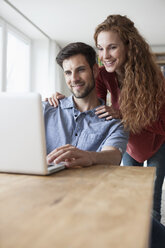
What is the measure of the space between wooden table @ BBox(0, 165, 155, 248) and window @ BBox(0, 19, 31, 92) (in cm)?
315

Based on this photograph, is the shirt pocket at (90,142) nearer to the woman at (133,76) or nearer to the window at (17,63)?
the woman at (133,76)

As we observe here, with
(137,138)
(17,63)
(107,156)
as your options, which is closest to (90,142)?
(107,156)

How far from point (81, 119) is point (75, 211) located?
98 centimetres

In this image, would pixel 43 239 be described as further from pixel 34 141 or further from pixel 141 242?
pixel 34 141

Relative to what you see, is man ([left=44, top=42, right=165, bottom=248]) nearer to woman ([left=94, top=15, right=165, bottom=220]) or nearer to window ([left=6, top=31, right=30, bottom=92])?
woman ([left=94, top=15, right=165, bottom=220])

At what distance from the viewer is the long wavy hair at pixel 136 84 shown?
1382 mm

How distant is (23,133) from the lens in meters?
0.76

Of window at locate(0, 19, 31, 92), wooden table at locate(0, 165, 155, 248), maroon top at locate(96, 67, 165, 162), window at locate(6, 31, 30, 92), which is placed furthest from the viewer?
window at locate(6, 31, 30, 92)

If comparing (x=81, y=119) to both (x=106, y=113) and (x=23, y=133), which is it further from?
(x=23, y=133)

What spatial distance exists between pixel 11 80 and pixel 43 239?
13.3 ft

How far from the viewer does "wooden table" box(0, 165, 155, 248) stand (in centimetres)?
33

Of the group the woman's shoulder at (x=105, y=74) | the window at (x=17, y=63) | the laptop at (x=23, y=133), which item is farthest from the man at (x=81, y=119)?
the window at (x=17, y=63)

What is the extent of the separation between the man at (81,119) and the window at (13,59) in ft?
7.54

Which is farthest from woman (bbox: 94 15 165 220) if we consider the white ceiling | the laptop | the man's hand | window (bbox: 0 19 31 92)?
window (bbox: 0 19 31 92)
